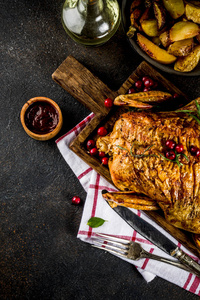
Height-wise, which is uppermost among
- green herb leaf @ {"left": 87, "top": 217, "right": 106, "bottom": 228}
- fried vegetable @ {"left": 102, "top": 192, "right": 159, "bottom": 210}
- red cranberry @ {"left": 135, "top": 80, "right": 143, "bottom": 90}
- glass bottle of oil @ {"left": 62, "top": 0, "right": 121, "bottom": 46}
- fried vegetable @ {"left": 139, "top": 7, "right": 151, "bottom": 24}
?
glass bottle of oil @ {"left": 62, "top": 0, "right": 121, "bottom": 46}

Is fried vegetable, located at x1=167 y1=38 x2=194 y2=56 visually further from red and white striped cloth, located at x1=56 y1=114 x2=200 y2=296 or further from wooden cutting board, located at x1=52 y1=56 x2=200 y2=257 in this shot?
red and white striped cloth, located at x1=56 y1=114 x2=200 y2=296

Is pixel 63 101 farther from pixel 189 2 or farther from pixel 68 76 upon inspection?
pixel 189 2

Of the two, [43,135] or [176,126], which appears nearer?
[176,126]

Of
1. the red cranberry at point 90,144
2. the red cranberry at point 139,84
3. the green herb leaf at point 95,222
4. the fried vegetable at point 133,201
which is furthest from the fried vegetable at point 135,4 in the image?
the green herb leaf at point 95,222

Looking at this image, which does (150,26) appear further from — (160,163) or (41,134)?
(41,134)

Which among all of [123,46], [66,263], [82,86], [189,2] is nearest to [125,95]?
[82,86]

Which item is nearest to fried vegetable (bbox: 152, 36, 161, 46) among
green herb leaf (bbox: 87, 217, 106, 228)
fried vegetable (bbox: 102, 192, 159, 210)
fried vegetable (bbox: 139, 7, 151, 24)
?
fried vegetable (bbox: 139, 7, 151, 24)
